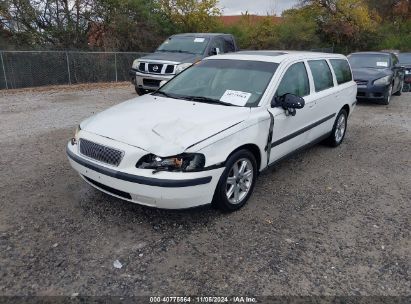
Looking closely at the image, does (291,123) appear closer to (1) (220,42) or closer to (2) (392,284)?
(2) (392,284)

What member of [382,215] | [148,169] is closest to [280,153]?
[382,215]

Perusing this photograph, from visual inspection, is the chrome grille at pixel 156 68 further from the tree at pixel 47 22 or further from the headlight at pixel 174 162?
the tree at pixel 47 22

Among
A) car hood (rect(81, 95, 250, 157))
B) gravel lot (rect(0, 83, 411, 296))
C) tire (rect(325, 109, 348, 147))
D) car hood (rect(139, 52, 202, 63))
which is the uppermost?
car hood (rect(139, 52, 202, 63))

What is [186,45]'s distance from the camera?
10172 mm

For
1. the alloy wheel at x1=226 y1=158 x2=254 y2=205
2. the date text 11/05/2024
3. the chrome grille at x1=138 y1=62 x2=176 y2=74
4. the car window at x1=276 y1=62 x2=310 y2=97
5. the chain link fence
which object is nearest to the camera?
the date text 11/05/2024

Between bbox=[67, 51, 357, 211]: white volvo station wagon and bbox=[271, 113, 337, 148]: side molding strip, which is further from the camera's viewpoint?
bbox=[271, 113, 337, 148]: side molding strip

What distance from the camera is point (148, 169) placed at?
3.05 metres

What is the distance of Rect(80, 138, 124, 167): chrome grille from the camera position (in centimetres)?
315

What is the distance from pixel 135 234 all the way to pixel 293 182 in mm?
2232

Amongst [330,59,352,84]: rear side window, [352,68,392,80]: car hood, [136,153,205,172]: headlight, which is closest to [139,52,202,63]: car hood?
[330,59,352,84]: rear side window

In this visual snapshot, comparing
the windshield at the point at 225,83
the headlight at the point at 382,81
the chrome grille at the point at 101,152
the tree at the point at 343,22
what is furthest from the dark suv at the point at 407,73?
the chrome grille at the point at 101,152

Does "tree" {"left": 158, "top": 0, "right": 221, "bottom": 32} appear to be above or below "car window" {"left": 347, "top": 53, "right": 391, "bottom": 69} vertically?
above

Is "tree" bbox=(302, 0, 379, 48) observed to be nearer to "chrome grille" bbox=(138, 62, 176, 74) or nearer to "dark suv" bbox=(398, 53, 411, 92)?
"dark suv" bbox=(398, 53, 411, 92)

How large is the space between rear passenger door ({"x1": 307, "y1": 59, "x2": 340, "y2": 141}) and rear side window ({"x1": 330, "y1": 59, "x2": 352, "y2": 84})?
10.4 inches
